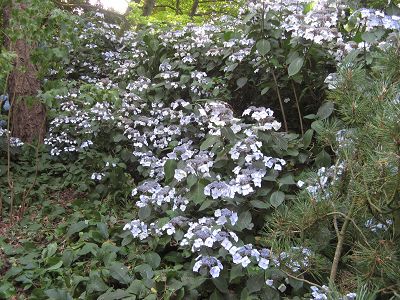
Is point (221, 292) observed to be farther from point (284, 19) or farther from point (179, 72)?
point (179, 72)

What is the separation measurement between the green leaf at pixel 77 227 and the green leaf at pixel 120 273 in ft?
2.29

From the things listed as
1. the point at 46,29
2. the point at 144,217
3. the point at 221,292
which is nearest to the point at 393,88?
the point at 221,292

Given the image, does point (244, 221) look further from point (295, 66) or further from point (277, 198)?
point (295, 66)

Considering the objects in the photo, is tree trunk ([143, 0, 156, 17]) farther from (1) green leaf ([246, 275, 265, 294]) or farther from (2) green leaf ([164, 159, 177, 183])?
(1) green leaf ([246, 275, 265, 294])

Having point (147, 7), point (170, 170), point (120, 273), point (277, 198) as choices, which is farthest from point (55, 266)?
point (147, 7)

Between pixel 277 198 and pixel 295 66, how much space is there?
1118 millimetres

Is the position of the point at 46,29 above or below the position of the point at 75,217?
above

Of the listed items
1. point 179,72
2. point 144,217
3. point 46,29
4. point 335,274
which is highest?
point 46,29

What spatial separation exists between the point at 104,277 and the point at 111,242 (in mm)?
488

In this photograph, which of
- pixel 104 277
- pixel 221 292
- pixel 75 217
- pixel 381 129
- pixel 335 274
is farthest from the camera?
pixel 75 217

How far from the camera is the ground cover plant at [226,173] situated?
1850mm

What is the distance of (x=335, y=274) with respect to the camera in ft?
6.11

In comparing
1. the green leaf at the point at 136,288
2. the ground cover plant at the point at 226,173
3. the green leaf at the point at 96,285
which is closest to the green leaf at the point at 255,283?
the ground cover plant at the point at 226,173

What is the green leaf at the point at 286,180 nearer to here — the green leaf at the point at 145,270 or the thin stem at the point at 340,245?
the thin stem at the point at 340,245
